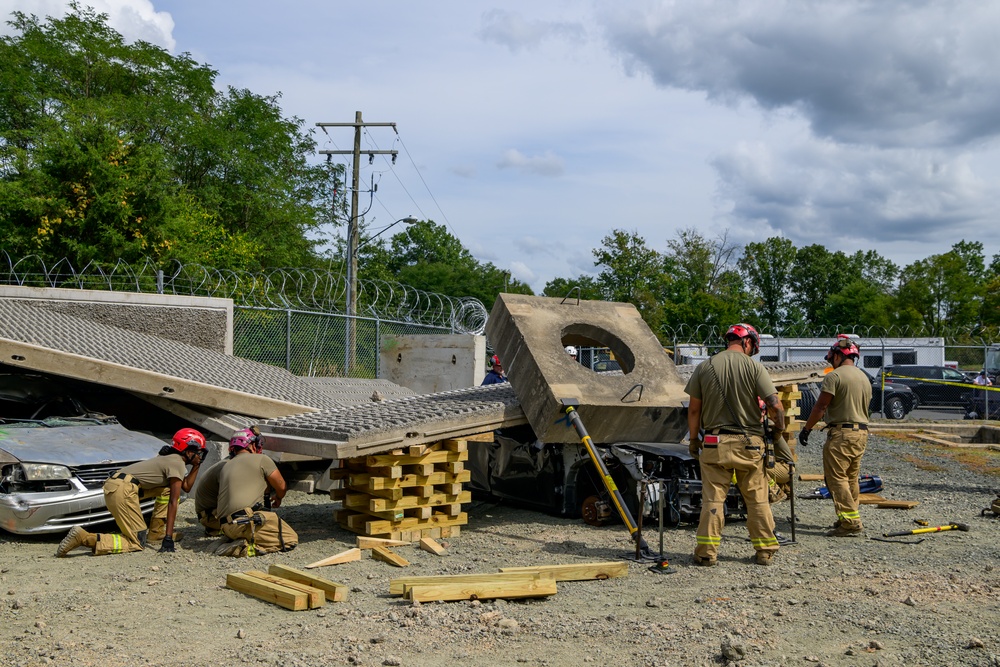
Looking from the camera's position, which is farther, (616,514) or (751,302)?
(751,302)

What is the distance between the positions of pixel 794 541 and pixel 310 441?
438 centimetres

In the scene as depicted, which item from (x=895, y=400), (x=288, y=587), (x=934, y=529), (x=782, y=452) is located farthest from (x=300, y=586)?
(x=895, y=400)

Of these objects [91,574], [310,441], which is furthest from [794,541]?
[91,574]

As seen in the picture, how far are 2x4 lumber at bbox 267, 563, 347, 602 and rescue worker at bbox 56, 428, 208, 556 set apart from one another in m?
1.78

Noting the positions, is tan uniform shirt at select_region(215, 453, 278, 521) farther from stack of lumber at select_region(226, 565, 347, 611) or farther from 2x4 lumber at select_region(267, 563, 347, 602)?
2x4 lumber at select_region(267, 563, 347, 602)

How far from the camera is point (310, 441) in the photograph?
839 cm

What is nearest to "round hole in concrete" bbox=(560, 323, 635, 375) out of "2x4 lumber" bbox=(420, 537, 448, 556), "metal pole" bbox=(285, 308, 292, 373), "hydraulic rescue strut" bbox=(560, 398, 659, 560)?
"hydraulic rescue strut" bbox=(560, 398, 659, 560)

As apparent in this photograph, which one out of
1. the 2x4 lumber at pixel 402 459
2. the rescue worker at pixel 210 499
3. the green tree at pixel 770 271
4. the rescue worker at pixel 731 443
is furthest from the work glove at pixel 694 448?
the green tree at pixel 770 271

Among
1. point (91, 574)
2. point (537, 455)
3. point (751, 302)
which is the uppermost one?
point (751, 302)

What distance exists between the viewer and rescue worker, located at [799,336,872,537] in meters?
8.64

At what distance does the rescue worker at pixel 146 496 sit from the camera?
26.5ft

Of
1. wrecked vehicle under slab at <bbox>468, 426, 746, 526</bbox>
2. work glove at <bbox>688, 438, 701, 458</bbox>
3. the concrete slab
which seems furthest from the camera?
the concrete slab

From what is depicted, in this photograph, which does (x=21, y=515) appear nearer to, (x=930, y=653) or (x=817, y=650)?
(x=817, y=650)

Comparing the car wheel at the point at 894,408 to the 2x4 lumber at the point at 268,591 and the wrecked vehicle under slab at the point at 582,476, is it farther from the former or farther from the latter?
the 2x4 lumber at the point at 268,591
